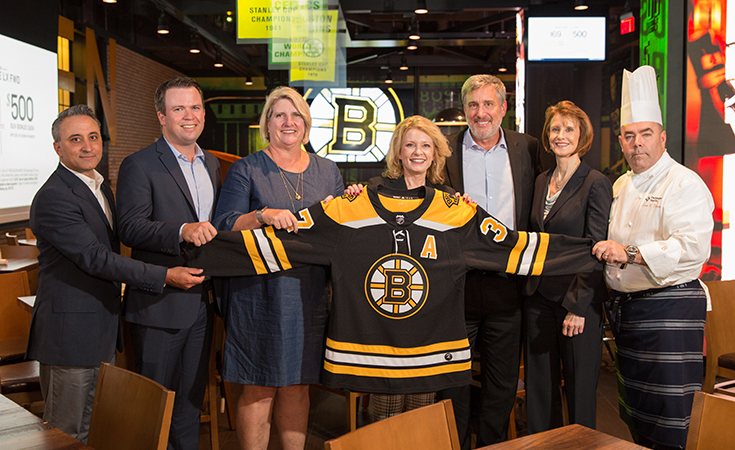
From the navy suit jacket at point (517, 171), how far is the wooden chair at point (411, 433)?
4.17ft

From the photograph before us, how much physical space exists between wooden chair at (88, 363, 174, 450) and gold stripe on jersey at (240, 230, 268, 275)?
2.04ft

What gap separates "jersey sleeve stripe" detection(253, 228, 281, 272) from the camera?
1.96 m

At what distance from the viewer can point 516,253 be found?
2.06m

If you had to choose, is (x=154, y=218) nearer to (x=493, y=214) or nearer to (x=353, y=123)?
Result: (x=493, y=214)

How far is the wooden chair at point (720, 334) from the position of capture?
2820mm

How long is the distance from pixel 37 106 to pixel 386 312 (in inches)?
221

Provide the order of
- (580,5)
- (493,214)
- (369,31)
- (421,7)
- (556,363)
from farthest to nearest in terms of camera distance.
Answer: (369,31), (421,7), (580,5), (493,214), (556,363)

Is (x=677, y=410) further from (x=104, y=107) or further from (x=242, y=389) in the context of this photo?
(x=104, y=107)

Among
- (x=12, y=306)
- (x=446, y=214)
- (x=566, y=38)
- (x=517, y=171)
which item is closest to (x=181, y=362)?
(x=446, y=214)

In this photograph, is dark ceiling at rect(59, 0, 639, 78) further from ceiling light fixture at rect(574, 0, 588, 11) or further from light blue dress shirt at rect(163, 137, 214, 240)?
light blue dress shirt at rect(163, 137, 214, 240)

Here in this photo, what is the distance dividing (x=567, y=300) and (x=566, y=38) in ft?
14.5

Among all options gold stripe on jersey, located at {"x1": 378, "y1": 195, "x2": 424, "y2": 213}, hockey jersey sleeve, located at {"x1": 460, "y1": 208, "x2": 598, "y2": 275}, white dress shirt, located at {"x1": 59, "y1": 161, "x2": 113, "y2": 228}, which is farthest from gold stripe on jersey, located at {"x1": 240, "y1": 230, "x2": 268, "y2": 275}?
hockey jersey sleeve, located at {"x1": 460, "y1": 208, "x2": 598, "y2": 275}

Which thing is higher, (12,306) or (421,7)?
(421,7)

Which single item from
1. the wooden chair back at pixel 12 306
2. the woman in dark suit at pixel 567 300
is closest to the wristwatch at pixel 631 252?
the woman in dark suit at pixel 567 300
